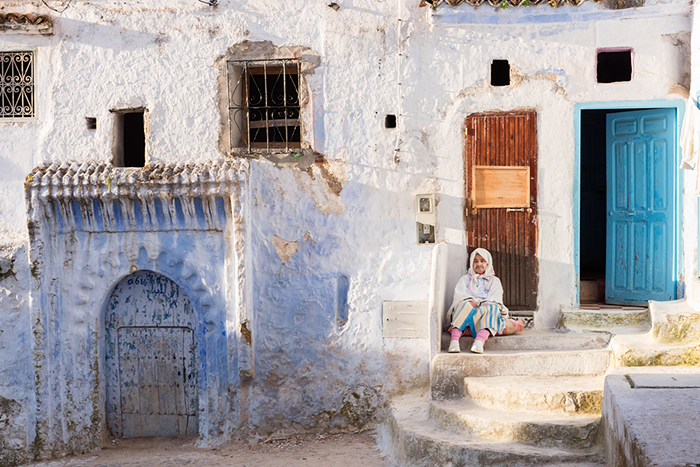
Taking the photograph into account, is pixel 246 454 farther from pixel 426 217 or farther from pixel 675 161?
pixel 675 161

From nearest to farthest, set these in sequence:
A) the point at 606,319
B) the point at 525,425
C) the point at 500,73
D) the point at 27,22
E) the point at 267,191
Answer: the point at 525,425, the point at 606,319, the point at 500,73, the point at 267,191, the point at 27,22

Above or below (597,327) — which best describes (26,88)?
above

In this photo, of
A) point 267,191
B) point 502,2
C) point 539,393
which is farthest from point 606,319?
point 267,191

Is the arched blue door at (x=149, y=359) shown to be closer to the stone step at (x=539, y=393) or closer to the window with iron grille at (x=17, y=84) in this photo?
the window with iron grille at (x=17, y=84)

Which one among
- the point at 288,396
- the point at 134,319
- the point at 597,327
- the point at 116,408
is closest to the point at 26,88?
the point at 134,319

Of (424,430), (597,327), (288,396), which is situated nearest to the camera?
(424,430)

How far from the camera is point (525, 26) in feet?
25.0

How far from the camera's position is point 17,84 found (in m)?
8.32

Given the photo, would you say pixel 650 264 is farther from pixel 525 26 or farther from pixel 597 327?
pixel 525 26

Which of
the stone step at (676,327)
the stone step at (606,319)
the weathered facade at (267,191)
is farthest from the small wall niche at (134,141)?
the stone step at (676,327)

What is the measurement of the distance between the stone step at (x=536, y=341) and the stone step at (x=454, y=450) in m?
0.84

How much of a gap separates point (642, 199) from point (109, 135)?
6.31 meters

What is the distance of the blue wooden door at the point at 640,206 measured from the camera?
24.9ft

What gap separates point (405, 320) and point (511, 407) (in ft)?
6.21
